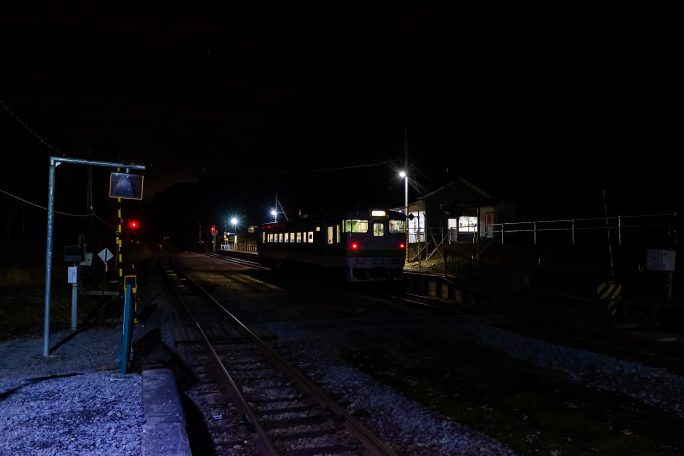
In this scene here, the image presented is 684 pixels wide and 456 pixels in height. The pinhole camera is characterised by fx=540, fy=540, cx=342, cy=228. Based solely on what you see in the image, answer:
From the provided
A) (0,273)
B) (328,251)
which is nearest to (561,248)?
(328,251)

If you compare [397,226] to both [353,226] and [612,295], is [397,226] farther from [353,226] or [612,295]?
[612,295]

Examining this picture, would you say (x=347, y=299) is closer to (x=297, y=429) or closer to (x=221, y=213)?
(x=297, y=429)

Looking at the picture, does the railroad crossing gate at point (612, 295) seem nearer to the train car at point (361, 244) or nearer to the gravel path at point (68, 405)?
the train car at point (361, 244)

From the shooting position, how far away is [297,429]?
571 cm

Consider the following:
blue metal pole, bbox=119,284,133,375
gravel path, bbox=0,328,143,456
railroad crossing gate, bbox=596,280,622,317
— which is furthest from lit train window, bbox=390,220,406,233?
A: blue metal pole, bbox=119,284,133,375

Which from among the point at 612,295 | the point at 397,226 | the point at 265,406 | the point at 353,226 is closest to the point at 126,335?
the point at 265,406

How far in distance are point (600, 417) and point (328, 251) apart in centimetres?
1669

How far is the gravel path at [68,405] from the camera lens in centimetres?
482

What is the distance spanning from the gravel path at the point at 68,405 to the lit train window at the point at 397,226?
14149 mm

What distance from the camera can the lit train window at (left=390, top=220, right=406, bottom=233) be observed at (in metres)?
21.9

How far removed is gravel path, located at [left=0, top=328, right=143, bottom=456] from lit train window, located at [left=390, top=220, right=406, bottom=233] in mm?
14149

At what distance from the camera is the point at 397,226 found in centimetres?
2214

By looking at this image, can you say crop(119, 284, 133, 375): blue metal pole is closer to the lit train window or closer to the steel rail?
the steel rail

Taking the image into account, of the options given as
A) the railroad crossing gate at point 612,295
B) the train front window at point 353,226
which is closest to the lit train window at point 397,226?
the train front window at point 353,226
